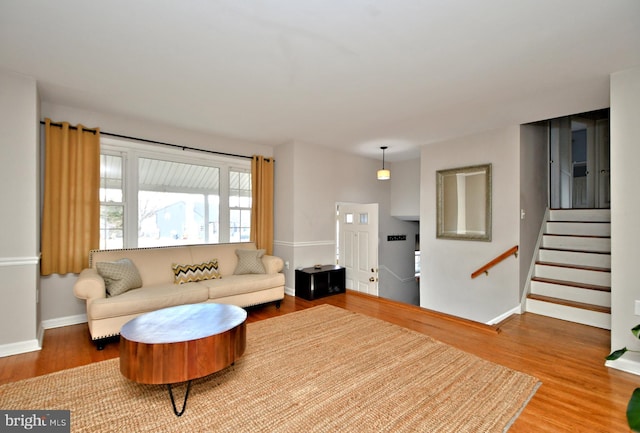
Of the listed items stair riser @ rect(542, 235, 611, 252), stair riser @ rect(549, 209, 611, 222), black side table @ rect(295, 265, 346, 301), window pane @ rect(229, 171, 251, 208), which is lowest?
black side table @ rect(295, 265, 346, 301)

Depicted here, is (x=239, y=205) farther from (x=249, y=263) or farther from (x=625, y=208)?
(x=625, y=208)

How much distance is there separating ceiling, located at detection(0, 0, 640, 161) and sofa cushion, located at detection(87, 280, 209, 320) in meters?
2.19

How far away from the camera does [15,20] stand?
2.06 metres

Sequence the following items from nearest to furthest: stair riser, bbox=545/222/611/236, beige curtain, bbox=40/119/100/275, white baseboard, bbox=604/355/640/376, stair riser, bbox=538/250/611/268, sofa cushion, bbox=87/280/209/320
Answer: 1. white baseboard, bbox=604/355/640/376
2. sofa cushion, bbox=87/280/209/320
3. beige curtain, bbox=40/119/100/275
4. stair riser, bbox=538/250/611/268
5. stair riser, bbox=545/222/611/236

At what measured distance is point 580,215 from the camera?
195 inches

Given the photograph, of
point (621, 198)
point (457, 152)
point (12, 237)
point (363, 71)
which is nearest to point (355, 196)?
point (457, 152)

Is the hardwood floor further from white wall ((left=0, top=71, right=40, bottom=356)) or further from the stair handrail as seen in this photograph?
the stair handrail

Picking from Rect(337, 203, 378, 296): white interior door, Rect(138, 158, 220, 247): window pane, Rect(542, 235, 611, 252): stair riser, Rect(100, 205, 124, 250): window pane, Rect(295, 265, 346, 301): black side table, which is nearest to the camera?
Rect(100, 205, 124, 250): window pane

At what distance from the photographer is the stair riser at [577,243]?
14.3 feet

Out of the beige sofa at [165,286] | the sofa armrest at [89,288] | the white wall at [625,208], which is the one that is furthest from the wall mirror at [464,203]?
the sofa armrest at [89,288]

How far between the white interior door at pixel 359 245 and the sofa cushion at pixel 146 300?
2.93m

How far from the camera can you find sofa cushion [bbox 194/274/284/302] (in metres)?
3.72

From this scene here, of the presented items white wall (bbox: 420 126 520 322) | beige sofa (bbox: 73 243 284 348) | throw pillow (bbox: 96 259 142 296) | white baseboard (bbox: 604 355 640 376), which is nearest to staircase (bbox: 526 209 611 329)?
white wall (bbox: 420 126 520 322)

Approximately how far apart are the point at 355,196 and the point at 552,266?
11.2ft
